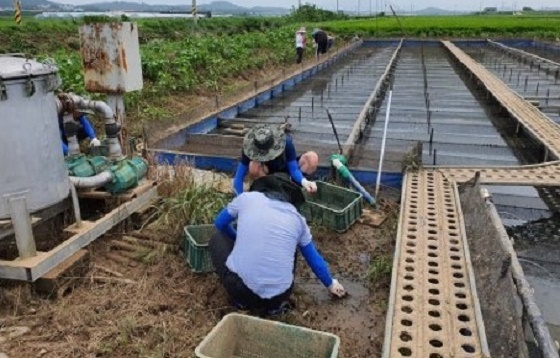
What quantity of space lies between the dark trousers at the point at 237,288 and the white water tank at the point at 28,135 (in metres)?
1.61

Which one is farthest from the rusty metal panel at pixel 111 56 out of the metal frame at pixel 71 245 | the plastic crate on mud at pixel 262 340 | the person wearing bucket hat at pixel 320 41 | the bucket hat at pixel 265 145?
the person wearing bucket hat at pixel 320 41

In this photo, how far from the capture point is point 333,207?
5508 millimetres

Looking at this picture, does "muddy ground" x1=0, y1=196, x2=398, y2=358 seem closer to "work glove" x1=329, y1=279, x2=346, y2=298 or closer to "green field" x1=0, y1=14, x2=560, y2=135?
"work glove" x1=329, y1=279, x2=346, y2=298

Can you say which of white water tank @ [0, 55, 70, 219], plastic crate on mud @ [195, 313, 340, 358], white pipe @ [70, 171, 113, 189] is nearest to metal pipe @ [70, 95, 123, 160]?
white pipe @ [70, 171, 113, 189]

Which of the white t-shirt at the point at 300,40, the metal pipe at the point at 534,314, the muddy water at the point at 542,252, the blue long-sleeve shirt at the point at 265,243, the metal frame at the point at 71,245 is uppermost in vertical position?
the white t-shirt at the point at 300,40

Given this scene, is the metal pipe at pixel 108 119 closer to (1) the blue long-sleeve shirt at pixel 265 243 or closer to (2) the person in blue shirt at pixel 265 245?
(2) the person in blue shirt at pixel 265 245

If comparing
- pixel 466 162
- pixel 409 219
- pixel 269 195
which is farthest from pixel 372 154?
pixel 269 195

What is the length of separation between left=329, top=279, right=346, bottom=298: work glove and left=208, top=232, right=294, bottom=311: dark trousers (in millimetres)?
440

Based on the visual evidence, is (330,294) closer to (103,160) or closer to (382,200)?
(382,200)

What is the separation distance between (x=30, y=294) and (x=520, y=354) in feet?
11.0

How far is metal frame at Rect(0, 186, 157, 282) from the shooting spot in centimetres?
381

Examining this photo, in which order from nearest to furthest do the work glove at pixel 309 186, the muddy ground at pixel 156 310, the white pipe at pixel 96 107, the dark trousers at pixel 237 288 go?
the muddy ground at pixel 156 310, the dark trousers at pixel 237 288, the work glove at pixel 309 186, the white pipe at pixel 96 107

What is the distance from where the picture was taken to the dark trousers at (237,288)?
3.53 meters

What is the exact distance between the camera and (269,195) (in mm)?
3494
